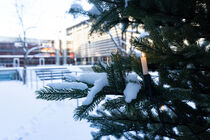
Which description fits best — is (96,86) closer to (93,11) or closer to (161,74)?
(161,74)

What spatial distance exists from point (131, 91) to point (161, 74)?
7.7 inches

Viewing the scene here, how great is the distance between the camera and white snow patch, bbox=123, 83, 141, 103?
47cm

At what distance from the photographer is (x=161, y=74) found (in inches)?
23.9

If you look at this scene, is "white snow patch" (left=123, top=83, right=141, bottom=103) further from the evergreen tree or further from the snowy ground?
the snowy ground

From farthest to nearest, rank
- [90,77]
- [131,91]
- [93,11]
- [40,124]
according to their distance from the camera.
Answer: [40,124] → [93,11] → [90,77] → [131,91]

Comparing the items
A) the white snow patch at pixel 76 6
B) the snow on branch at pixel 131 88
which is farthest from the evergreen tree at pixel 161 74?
the white snow patch at pixel 76 6

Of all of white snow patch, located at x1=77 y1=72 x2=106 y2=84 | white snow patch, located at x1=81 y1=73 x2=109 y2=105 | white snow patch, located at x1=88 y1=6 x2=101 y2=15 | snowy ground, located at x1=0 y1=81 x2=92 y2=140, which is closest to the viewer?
white snow patch, located at x1=81 y1=73 x2=109 y2=105

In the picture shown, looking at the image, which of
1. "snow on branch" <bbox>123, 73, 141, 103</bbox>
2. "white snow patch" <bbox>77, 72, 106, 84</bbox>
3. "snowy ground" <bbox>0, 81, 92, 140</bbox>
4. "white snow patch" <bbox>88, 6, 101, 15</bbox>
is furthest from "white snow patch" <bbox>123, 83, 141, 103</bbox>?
"snowy ground" <bbox>0, 81, 92, 140</bbox>

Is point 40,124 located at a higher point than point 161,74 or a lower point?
lower

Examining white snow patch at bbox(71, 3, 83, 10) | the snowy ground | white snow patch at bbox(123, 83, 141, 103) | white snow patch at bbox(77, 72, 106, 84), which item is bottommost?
the snowy ground

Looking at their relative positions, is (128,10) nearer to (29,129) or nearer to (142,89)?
(142,89)

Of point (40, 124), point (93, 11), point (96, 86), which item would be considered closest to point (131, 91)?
point (96, 86)

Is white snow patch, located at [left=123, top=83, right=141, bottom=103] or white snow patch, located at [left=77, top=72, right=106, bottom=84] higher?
white snow patch, located at [left=77, top=72, right=106, bottom=84]

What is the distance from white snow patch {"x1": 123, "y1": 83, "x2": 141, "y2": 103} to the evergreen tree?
12mm
